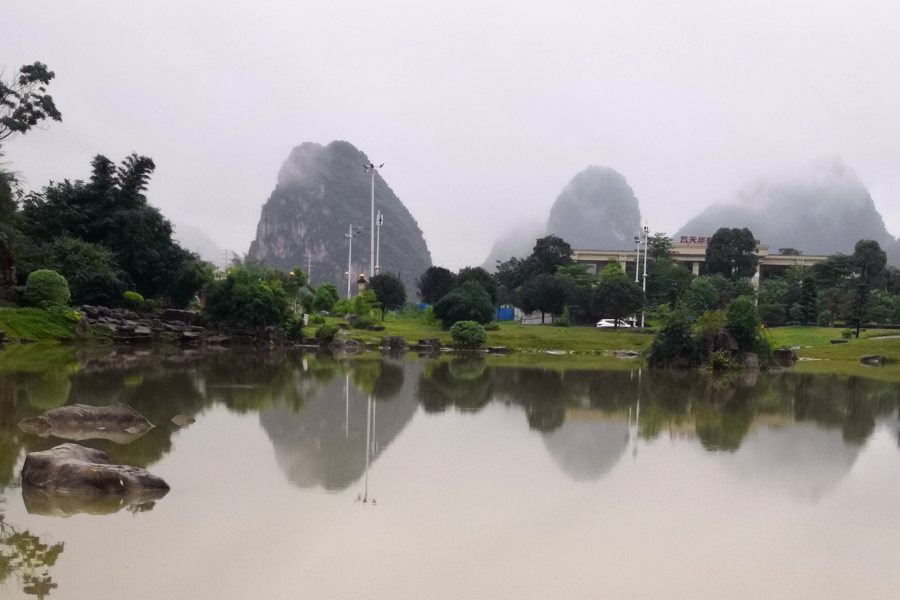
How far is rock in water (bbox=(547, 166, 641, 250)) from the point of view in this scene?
130 metres

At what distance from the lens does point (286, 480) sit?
716 cm

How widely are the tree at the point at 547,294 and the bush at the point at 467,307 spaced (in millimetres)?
7220

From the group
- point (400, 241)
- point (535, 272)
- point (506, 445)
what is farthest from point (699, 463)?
point (400, 241)

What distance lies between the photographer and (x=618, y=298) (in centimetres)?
4056

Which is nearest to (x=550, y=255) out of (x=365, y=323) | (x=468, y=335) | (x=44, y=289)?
(x=365, y=323)

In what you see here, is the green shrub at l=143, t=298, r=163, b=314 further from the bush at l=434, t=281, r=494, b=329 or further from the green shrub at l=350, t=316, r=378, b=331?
the bush at l=434, t=281, r=494, b=329

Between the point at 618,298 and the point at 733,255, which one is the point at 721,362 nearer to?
the point at 618,298

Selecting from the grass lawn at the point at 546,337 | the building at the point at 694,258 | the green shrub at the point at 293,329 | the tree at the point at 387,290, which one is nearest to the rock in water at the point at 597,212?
the building at the point at 694,258

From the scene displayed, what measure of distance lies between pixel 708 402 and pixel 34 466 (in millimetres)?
12064

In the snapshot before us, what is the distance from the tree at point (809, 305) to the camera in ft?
149

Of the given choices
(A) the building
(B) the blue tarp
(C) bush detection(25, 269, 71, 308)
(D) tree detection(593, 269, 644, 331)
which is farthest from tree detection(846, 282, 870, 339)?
(C) bush detection(25, 269, 71, 308)

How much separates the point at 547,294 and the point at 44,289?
1030 inches

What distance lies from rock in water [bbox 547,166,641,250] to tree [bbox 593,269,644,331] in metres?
85.9

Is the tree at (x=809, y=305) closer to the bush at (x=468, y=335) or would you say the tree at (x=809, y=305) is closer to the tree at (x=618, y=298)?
the tree at (x=618, y=298)
